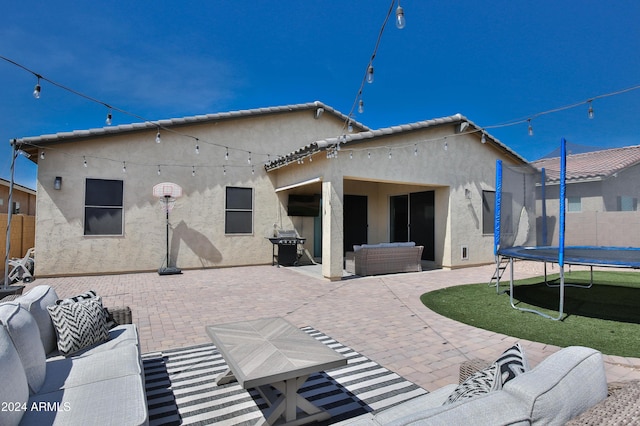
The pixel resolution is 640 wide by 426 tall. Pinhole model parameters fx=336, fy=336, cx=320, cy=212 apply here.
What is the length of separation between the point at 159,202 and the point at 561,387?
1116cm

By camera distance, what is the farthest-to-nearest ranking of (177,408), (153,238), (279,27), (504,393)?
(153,238) → (279,27) → (177,408) → (504,393)

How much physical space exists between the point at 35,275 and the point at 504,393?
38.6ft

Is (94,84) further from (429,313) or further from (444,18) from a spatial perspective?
(429,313)

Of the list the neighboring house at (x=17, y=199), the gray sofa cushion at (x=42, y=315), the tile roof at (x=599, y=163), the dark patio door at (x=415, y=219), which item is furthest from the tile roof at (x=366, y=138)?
the neighboring house at (x=17, y=199)

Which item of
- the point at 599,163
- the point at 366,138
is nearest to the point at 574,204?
the point at 599,163

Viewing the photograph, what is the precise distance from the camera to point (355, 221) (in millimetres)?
13922

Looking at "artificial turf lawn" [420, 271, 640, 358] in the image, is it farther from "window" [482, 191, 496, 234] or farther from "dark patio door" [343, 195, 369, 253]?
"dark patio door" [343, 195, 369, 253]

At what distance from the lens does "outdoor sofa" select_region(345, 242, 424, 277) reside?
959 cm

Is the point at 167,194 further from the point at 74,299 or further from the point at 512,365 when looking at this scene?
the point at 512,365

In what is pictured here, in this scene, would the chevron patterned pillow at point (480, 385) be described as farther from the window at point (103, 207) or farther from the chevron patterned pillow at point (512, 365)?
the window at point (103, 207)

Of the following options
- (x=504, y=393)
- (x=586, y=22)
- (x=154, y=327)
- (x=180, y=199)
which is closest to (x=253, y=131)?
(x=180, y=199)

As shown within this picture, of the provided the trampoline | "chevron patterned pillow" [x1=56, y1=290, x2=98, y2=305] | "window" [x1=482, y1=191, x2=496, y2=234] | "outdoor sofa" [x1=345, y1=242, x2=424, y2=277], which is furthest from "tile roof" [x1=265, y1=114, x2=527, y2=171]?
"chevron patterned pillow" [x1=56, y1=290, x2=98, y2=305]

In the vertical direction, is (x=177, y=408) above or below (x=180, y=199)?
A: below

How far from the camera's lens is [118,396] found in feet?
6.89
